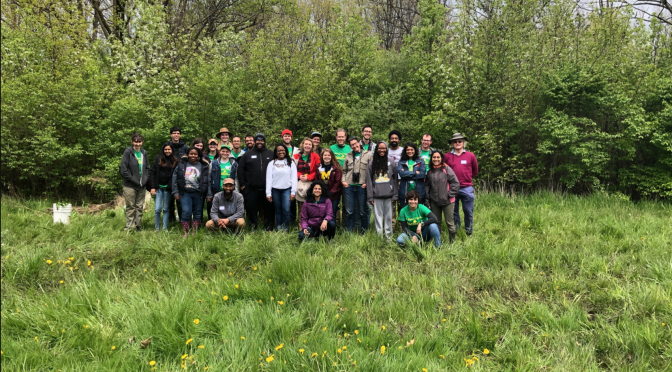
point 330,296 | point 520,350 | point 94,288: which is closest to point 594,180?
point 520,350

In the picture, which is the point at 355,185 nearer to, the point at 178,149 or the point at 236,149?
the point at 236,149

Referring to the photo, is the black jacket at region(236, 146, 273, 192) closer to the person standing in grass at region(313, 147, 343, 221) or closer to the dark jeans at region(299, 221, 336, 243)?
the person standing in grass at region(313, 147, 343, 221)

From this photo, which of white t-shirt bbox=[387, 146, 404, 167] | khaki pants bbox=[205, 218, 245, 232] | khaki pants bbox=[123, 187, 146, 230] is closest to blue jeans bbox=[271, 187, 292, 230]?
khaki pants bbox=[205, 218, 245, 232]

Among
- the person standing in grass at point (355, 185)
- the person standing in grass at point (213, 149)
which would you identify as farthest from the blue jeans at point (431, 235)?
the person standing in grass at point (213, 149)

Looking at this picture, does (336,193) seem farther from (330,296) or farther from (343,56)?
(343,56)

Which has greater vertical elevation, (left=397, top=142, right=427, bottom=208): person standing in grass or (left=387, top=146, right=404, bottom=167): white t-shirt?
(left=387, top=146, right=404, bottom=167): white t-shirt

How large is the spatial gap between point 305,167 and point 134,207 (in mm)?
3448

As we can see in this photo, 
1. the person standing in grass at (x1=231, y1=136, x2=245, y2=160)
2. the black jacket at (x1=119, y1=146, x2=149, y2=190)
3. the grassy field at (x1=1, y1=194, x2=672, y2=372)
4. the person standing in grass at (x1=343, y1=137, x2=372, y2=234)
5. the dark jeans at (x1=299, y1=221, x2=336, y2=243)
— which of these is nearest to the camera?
the grassy field at (x1=1, y1=194, x2=672, y2=372)

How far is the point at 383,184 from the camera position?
619cm

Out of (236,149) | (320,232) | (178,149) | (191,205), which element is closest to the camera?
(320,232)

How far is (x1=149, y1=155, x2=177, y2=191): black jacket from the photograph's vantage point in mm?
6742

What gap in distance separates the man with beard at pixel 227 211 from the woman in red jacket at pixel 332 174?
5.25 ft

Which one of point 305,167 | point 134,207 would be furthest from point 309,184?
point 134,207

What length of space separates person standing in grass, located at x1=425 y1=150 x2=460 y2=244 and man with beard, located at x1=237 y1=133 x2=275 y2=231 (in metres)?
3.00
